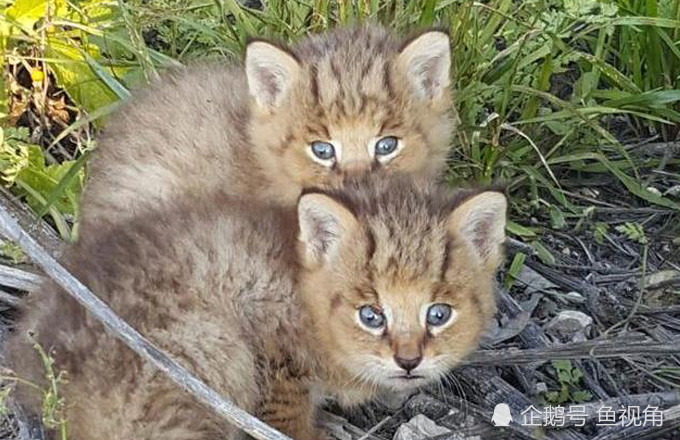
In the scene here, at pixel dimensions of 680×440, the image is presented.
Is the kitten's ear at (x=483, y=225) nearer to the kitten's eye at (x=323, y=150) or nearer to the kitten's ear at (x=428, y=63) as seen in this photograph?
the kitten's eye at (x=323, y=150)

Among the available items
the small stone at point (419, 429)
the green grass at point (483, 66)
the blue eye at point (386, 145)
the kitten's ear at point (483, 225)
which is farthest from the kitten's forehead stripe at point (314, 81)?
the small stone at point (419, 429)

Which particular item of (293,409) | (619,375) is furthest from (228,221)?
(619,375)

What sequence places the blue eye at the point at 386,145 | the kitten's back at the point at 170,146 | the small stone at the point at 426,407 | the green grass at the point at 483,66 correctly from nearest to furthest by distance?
the small stone at the point at 426,407 → the blue eye at the point at 386,145 → the kitten's back at the point at 170,146 → the green grass at the point at 483,66

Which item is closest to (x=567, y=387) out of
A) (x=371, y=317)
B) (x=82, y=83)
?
(x=371, y=317)

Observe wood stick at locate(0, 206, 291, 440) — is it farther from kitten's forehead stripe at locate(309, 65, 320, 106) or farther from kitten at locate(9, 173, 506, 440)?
kitten's forehead stripe at locate(309, 65, 320, 106)

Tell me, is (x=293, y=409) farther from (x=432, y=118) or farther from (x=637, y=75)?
(x=637, y=75)

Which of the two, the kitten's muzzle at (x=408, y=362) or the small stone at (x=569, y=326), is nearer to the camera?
the kitten's muzzle at (x=408, y=362)
